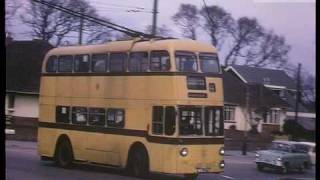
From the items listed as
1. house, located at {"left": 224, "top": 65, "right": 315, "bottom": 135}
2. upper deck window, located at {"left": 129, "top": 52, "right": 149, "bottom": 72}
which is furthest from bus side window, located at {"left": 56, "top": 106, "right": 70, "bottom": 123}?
house, located at {"left": 224, "top": 65, "right": 315, "bottom": 135}

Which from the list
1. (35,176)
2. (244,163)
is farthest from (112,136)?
(244,163)

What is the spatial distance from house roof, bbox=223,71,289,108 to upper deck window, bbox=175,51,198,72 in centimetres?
69

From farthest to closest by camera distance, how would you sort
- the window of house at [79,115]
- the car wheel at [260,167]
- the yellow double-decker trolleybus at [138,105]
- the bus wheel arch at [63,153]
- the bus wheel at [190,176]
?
1. the bus wheel arch at [63,153]
2. the window of house at [79,115]
3. the bus wheel at [190,176]
4. the yellow double-decker trolleybus at [138,105]
5. the car wheel at [260,167]

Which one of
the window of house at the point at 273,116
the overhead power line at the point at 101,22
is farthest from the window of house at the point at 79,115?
the window of house at the point at 273,116

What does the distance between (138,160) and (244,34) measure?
2912 mm

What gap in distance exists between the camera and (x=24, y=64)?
10.9 m

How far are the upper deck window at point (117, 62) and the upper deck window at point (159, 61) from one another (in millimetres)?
538

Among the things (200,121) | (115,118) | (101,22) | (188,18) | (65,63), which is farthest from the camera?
(65,63)

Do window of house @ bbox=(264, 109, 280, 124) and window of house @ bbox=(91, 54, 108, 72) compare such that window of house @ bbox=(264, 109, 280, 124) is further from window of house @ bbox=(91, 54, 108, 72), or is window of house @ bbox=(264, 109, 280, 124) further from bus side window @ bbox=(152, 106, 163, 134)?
window of house @ bbox=(91, 54, 108, 72)

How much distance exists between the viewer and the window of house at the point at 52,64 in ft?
36.9

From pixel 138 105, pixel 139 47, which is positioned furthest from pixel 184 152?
pixel 139 47

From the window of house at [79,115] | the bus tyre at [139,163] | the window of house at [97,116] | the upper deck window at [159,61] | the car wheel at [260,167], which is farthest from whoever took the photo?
the window of house at [79,115]

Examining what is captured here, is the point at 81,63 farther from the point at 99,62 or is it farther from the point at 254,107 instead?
the point at 254,107

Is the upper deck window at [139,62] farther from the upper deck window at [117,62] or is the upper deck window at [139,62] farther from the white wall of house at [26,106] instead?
the white wall of house at [26,106]
